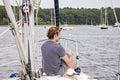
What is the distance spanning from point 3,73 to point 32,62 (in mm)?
12646

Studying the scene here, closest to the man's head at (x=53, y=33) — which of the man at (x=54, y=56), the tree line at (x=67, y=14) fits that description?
the man at (x=54, y=56)

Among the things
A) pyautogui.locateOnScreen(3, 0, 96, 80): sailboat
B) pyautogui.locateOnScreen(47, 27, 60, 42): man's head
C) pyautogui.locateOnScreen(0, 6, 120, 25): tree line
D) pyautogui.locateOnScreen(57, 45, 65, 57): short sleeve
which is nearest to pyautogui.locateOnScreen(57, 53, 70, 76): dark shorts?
pyautogui.locateOnScreen(57, 45, 65, 57): short sleeve

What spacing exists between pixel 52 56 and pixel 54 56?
1.2 inches

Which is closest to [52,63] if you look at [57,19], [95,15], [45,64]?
[45,64]

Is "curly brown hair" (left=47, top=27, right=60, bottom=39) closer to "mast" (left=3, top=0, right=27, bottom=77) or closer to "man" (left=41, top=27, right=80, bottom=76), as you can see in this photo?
"man" (left=41, top=27, right=80, bottom=76)

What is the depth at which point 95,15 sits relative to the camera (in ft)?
351

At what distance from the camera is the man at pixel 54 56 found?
22.1 feet

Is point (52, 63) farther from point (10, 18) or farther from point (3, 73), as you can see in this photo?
point (3, 73)

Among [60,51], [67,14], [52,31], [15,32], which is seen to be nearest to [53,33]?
[52,31]

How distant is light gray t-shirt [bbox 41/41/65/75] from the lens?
6.73m

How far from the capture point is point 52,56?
22.2 feet

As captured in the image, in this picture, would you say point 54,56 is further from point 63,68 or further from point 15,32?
point 15,32

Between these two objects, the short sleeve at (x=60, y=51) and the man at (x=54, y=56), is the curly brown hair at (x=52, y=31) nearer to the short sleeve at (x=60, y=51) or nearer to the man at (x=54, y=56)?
the man at (x=54, y=56)

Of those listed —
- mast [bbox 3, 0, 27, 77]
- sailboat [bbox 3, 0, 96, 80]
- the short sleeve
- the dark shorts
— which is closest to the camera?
mast [bbox 3, 0, 27, 77]
